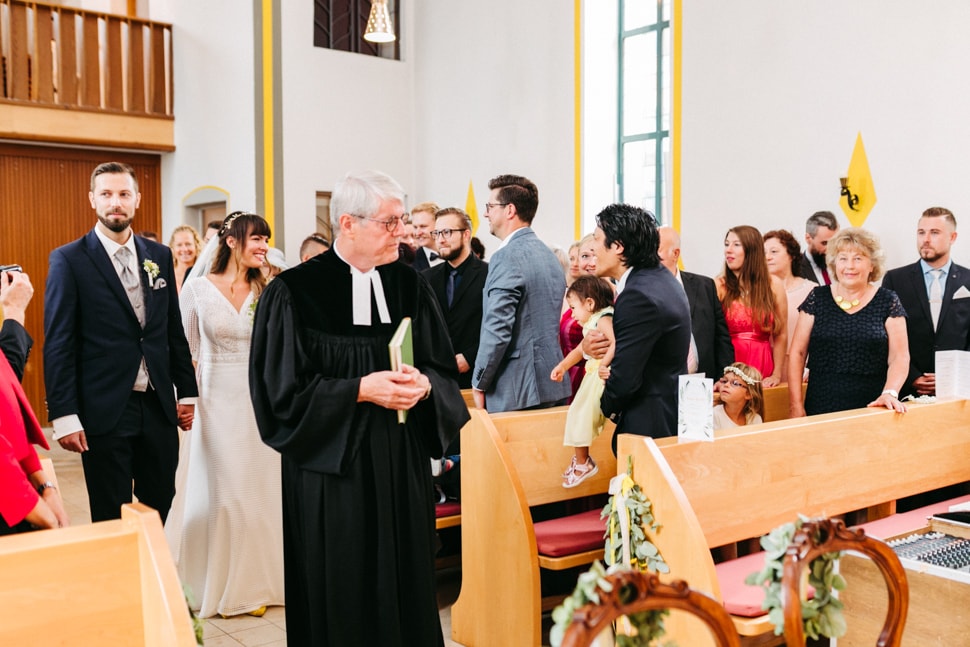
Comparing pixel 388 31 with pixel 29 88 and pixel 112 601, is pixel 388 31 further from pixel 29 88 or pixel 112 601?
pixel 112 601

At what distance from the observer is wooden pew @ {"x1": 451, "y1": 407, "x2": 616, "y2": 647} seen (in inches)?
133

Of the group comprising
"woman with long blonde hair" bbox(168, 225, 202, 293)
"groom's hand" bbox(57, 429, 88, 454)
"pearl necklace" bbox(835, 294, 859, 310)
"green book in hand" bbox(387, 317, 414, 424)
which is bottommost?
"groom's hand" bbox(57, 429, 88, 454)

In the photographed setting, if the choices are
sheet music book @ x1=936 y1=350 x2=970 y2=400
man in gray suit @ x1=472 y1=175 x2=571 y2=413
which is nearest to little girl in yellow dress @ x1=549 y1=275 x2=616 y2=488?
man in gray suit @ x1=472 y1=175 x2=571 y2=413

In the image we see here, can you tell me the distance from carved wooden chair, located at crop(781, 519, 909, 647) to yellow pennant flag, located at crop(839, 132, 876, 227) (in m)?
4.95

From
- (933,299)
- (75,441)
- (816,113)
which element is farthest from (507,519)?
(816,113)

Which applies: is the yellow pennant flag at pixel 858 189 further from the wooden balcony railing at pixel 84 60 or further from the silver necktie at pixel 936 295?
the wooden balcony railing at pixel 84 60

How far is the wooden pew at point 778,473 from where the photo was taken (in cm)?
279

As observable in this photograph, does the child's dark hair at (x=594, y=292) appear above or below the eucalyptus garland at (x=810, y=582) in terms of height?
above

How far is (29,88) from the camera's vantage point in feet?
29.8

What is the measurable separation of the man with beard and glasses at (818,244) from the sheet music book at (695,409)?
339cm

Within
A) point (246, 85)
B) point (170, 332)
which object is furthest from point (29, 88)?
point (170, 332)

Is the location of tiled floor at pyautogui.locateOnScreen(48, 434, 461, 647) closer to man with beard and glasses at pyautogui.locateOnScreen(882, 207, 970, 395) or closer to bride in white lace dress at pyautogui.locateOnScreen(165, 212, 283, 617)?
bride in white lace dress at pyautogui.locateOnScreen(165, 212, 283, 617)

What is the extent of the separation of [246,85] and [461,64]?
83.6 inches

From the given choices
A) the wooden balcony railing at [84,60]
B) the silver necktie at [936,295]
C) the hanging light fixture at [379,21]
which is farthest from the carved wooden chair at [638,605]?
the wooden balcony railing at [84,60]
